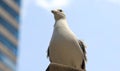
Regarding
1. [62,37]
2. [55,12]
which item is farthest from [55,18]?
[62,37]

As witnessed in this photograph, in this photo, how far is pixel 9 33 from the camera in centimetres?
5847

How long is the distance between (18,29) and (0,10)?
14.0 feet

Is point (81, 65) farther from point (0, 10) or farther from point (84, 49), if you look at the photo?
point (0, 10)

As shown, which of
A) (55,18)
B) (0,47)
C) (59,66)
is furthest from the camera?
(0,47)

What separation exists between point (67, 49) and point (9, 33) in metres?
48.4

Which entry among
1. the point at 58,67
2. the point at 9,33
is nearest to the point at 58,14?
the point at 58,67

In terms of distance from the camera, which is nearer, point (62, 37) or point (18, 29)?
point (62, 37)

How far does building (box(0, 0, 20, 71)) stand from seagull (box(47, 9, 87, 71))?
44.6 metres

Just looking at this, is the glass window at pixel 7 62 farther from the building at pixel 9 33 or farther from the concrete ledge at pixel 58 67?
the concrete ledge at pixel 58 67

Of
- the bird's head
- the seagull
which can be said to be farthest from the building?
the seagull

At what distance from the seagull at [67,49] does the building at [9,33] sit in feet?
→ 146

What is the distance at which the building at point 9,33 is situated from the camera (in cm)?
5650

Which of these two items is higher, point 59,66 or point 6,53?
point 59,66

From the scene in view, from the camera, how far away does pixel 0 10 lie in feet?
190
